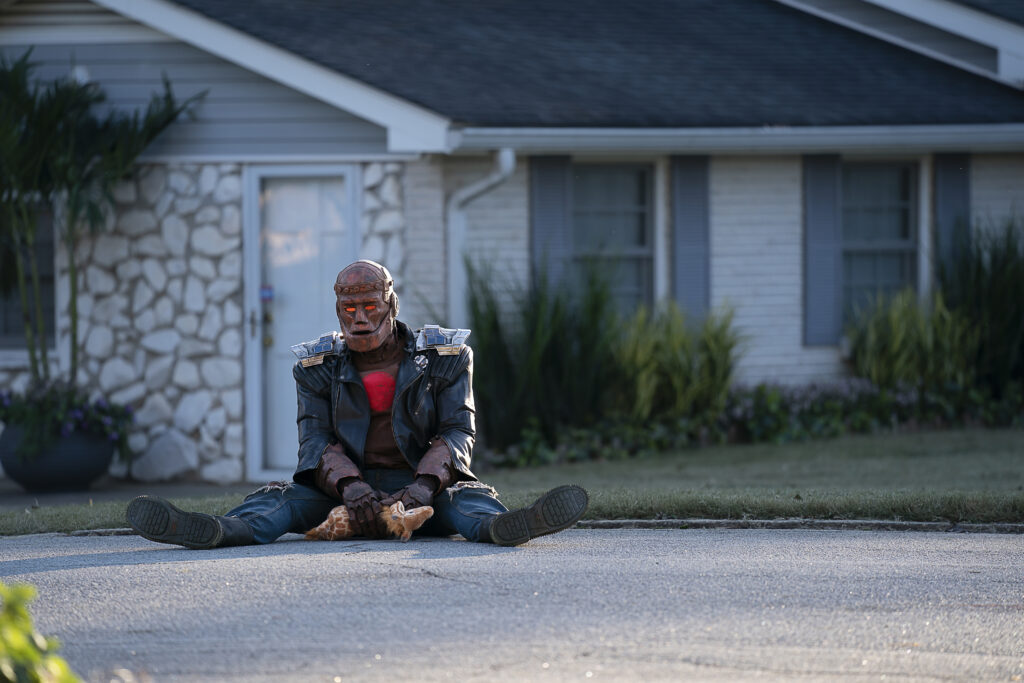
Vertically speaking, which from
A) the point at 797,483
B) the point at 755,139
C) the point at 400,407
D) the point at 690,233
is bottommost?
the point at 797,483

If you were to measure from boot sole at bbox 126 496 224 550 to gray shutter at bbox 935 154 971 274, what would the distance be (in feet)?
31.2

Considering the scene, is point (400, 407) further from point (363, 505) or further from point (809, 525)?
point (809, 525)

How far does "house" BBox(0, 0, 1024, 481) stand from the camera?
1194 centimetres

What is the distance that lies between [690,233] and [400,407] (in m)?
6.89

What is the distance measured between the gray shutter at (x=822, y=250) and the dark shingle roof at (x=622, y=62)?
0.65 meters

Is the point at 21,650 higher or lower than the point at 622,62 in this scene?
lower

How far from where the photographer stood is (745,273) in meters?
13.3

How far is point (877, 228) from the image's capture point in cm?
1395

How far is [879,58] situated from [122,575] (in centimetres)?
1169

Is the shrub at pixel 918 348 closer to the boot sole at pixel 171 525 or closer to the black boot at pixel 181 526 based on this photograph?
the black boot at pixel 181 526

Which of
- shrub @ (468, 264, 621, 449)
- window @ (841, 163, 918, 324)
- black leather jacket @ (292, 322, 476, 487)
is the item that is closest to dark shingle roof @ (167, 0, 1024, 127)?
window @ (841, 163, 918, 324)

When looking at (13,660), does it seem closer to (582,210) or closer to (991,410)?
(582,210)

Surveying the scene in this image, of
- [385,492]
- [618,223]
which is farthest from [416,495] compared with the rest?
[618,223]

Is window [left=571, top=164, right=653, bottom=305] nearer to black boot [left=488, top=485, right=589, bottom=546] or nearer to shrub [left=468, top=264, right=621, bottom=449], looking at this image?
shrub [left=468, top=264, right=621, bottom=449]
